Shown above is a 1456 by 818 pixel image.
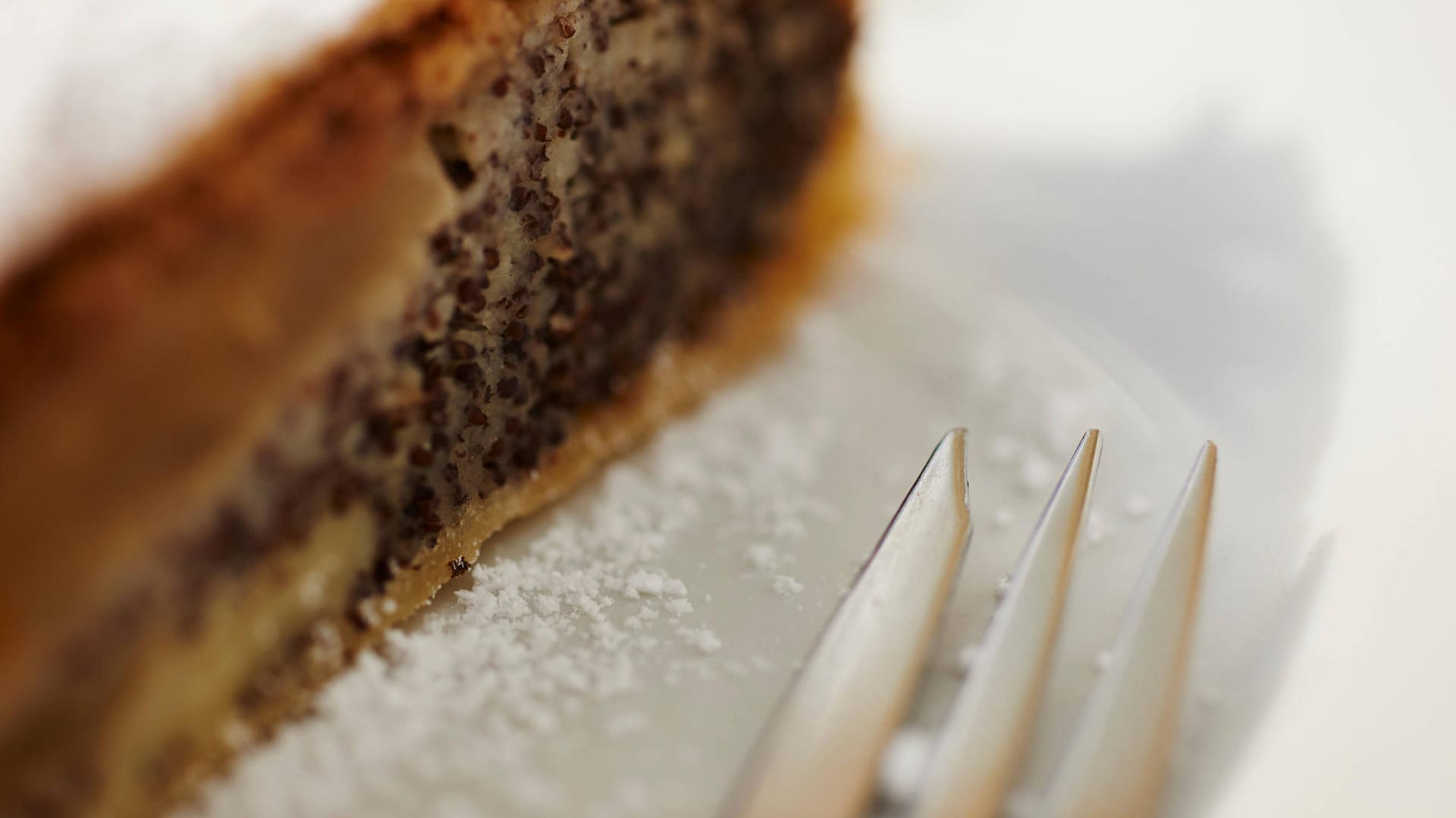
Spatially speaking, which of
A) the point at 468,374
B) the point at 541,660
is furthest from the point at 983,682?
the point at 468,374

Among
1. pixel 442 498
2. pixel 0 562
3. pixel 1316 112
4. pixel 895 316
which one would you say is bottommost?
pixel 0 562

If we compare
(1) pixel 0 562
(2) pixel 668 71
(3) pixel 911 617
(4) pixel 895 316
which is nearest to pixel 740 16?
(2) pixel 668 71

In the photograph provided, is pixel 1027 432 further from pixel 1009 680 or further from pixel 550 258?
pixel 550 258

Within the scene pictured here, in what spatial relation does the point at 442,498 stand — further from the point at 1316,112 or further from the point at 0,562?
the point at 1316,112

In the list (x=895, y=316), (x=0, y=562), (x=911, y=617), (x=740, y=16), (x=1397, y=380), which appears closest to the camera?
(x=0, y=562)

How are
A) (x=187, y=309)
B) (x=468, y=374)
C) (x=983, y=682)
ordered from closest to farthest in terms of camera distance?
(x=187, y=309) → (x=983, y=682) → (x=468, y=374)

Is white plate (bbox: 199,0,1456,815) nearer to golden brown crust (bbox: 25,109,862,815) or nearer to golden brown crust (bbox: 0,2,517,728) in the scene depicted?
golden brown crust (bbox: 25,109,862,815)

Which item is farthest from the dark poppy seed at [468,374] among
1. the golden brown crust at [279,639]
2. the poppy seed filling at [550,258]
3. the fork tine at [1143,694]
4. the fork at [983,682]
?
the fork tine at [1143,694]
